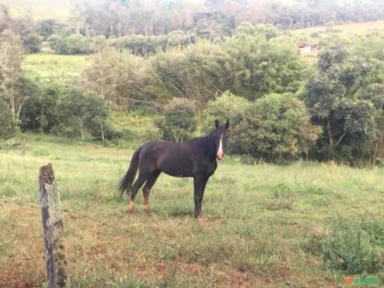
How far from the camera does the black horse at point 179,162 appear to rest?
10.2 metres

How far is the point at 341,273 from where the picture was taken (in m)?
6.31

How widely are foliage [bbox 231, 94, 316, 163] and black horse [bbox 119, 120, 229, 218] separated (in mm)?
19970

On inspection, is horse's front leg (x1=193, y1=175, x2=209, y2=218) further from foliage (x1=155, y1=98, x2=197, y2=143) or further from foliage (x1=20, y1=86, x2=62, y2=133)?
foliage (x1=20, y1=86, x2=62, y2=133)

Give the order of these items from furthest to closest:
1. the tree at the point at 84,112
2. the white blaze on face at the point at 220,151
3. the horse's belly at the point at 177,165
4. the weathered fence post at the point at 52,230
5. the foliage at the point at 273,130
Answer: the tree at the point at 84,112, the foliage at the point at 273,130, the horse's belly at the point at 177,165, the white blaze on face at the point at 220,151, the weathered fence post at the point at 52,230

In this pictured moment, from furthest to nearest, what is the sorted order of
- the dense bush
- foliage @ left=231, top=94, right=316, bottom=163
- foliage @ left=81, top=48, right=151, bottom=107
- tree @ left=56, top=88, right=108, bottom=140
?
foliage @ left=81, top=48, right=151, bottom=107 → the dense bush → tree @ left=56, top=88, right=108, bottom=140 → foliage @ left=231, top=94, right=316, bottom=163

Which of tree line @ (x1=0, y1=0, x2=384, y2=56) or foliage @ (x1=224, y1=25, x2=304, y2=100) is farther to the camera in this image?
tree line @ (x1=0, y1=0, x2=384, y2=56)

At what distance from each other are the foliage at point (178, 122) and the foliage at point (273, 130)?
417 inches

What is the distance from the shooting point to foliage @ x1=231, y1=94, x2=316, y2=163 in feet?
100

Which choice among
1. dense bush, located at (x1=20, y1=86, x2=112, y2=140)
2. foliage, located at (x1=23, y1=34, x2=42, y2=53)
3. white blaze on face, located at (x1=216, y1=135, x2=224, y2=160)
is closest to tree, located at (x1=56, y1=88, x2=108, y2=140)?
dense bush, located at (x1=20, y1=86, x2=112, y2=140)

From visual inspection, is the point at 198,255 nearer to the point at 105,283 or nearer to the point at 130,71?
the point at 105,283

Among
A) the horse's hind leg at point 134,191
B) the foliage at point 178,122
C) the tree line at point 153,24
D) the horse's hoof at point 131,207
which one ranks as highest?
the tree line at point 153,24

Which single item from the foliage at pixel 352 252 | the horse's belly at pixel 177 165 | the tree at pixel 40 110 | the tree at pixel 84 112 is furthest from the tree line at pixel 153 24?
the foliage at pixel 352 252

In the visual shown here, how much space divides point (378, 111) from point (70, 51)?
65.8 meters

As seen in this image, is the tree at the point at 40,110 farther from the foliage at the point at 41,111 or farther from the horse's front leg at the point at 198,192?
the horse's front leg at the point at 198,192
